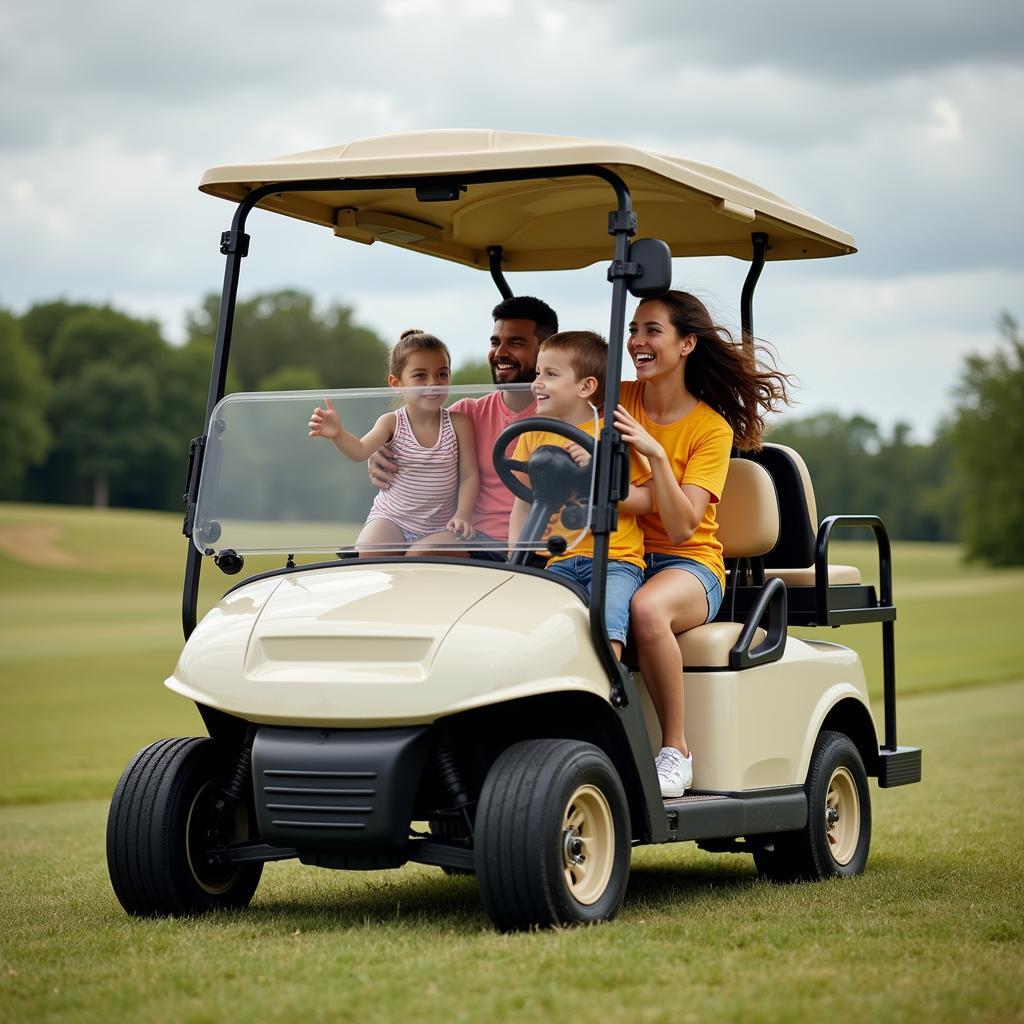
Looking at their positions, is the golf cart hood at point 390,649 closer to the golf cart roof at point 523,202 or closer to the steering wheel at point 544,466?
the steering wheel at point 544,466

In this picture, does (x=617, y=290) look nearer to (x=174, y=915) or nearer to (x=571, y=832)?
(x=571, y=832)

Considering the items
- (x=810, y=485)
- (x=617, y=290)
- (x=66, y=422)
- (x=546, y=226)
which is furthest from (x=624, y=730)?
(x=66, y=422)

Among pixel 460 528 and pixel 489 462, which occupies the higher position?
pixel 489 462

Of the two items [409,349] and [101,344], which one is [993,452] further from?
[409,349]

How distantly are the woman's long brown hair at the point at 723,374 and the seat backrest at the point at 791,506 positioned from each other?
1.82 feet

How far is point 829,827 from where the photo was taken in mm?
6367

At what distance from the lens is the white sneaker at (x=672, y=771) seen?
5.32 metres

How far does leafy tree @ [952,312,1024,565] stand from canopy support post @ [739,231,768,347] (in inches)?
2542

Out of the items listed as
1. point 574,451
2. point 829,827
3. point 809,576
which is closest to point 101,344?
point 809,576

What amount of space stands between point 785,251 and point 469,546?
2.42m

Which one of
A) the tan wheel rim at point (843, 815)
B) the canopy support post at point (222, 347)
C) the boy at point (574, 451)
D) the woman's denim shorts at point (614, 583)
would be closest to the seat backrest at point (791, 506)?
the tan wheel rim at point (843, 815)

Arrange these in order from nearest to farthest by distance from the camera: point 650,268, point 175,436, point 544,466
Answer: point 650,268 < point 544,466 < point 175,436

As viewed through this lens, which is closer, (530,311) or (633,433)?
(633,433)

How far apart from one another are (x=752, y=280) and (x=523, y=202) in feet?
3.86
